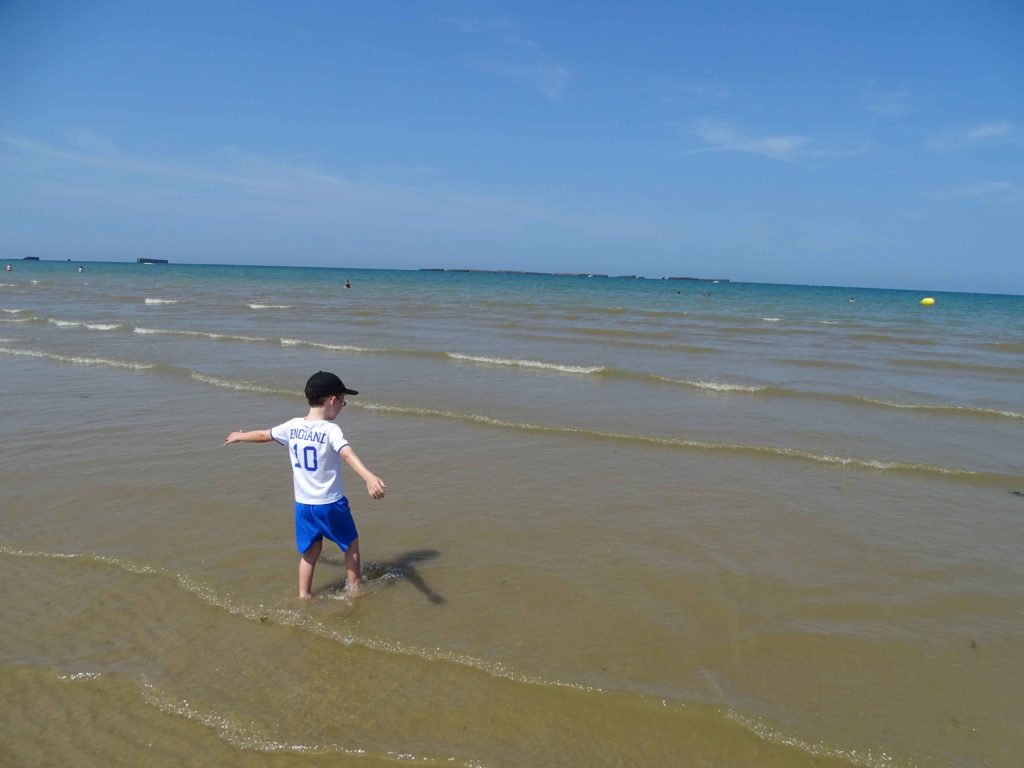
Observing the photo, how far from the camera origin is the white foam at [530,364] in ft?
44.8

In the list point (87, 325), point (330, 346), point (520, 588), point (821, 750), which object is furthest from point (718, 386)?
point (87, 325)

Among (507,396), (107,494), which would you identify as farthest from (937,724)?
(507,396)

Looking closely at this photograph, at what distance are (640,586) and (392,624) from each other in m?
1.74

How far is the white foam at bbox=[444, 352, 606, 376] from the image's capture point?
13.7 m

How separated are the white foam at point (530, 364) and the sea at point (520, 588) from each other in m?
2.98

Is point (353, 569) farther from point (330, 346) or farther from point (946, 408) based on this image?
point (330, 346)

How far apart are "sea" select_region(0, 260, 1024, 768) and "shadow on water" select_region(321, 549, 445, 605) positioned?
3 centimetres

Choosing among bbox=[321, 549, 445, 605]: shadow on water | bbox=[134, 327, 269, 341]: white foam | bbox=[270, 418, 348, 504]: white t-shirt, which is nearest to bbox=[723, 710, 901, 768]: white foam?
bbox=[321, 549, 445, 605]: shadow on water

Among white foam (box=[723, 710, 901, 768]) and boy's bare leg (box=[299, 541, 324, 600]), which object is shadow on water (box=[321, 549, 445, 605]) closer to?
boy's bare leg (box=[299, 541, 324, 600])

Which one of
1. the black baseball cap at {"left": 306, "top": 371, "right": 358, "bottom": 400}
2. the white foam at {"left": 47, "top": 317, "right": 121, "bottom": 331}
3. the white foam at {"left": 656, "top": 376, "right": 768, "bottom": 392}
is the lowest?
the white foam at {"left": 656, "top": 376, "right": 768, "bottom": 392}

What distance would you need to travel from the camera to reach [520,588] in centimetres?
445

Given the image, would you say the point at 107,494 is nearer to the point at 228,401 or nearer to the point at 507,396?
the point at 228,401

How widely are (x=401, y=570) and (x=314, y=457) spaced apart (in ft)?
4.08

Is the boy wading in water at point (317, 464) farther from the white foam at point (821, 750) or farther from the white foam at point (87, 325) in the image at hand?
the white foam at point (87, 325)
